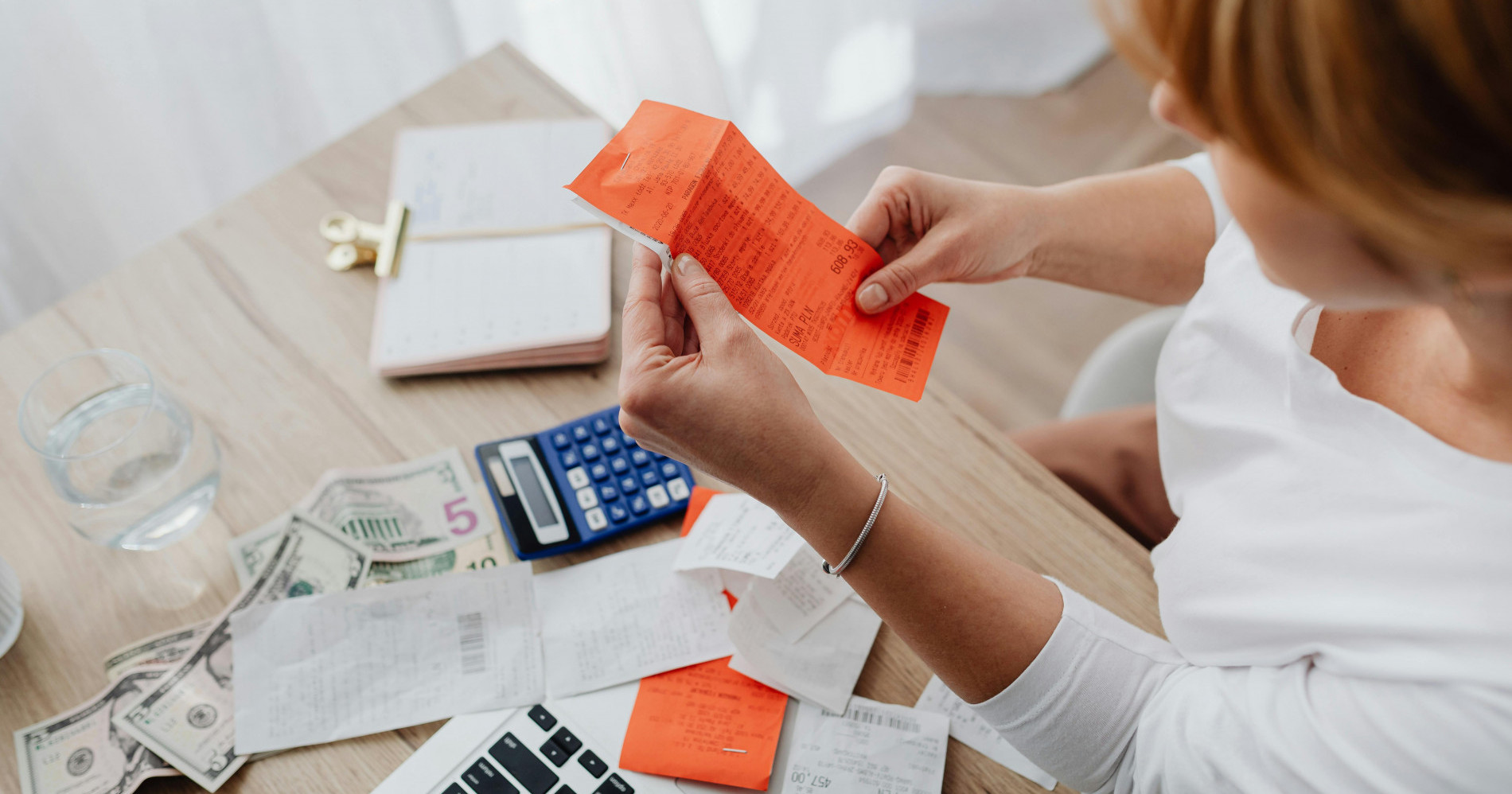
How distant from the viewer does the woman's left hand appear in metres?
0.61

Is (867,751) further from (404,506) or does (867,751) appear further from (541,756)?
(404,506)

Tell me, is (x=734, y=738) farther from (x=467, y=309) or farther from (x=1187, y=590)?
(x=467, y=309)

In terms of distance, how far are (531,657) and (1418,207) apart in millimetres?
639

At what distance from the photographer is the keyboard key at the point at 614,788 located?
0.64 metres

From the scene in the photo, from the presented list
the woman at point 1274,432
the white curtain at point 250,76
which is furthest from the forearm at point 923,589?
the white curtain at point 250,76

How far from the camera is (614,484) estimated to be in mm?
769

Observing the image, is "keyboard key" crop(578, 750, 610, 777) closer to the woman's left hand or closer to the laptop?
the laptop

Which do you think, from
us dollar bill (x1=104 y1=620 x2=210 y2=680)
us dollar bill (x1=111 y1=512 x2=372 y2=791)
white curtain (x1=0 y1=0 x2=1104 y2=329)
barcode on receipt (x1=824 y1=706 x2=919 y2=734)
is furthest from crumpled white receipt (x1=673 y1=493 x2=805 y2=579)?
white curtain (x1=0 y1=0 x2=1104 y2=329)

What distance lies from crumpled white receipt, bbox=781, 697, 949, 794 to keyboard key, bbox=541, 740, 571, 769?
0.55ft

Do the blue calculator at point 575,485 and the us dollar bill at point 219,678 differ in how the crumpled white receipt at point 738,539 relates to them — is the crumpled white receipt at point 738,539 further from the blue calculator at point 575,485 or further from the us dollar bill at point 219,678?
the us dollar bill at point 219,678

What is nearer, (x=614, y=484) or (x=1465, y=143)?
(x=1465, y=143)

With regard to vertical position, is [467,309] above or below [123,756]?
above

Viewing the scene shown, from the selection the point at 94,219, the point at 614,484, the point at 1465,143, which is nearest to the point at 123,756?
the point at 614,484

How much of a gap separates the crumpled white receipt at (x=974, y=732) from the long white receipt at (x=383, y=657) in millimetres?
309
